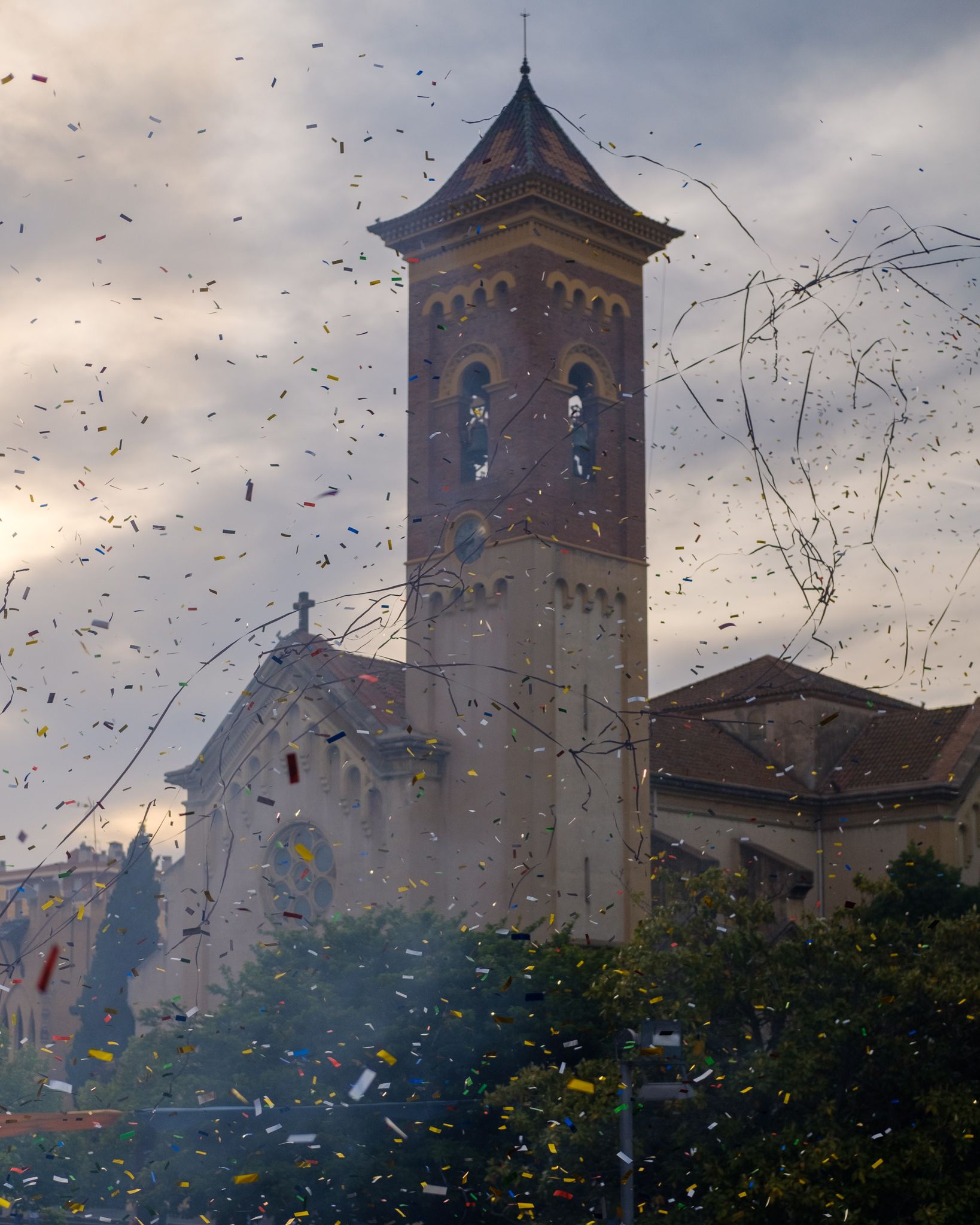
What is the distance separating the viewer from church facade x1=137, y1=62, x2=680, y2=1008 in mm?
37250

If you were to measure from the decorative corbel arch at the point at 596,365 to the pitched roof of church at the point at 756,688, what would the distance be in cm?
1058

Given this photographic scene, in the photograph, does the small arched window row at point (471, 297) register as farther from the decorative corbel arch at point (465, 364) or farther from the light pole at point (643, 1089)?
the light pole at point (643, 1089)

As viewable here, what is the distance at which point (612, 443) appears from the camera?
40875mm

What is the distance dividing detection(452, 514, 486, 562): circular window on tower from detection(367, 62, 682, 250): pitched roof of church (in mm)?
7659


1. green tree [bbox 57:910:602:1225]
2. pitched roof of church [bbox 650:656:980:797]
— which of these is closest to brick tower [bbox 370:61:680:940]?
pitched roof of church [bbox 650:656:980:797]

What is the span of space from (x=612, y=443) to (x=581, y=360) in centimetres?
222

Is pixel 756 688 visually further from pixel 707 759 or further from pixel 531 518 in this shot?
pixel 531 518

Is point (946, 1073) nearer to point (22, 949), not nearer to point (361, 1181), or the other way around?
point (361, 1181)

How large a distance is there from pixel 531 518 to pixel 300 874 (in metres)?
10.3

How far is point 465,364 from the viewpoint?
40562 millimetres

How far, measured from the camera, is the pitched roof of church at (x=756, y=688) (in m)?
48.7

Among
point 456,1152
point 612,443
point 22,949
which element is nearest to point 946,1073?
point 456,1152

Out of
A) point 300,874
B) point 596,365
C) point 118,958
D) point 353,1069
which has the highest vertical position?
point 596,365

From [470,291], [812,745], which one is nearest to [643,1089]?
[470,291]
